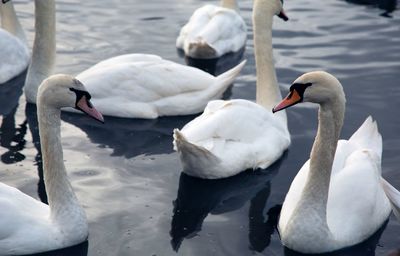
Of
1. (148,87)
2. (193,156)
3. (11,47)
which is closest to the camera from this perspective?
(193,156)

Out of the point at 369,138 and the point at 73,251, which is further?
the point at 369,138

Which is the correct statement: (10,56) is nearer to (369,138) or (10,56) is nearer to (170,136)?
(170,136)

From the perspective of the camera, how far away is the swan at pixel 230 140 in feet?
27.2

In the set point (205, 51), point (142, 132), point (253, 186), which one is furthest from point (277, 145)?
point (205, 51)

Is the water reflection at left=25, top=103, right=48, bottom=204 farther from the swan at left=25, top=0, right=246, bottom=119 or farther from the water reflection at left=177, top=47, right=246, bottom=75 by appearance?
the water reflection at left=177, top=47, right=246, bottom=75

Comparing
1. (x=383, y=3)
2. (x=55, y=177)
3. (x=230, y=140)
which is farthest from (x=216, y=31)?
(x=55, y=177)

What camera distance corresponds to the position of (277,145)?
29.6ft

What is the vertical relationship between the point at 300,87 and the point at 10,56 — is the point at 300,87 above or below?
above

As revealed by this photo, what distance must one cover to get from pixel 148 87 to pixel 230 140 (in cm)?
202

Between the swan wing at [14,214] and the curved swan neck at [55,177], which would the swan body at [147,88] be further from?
the swan wing at [14,214]

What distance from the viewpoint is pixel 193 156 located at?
821 cm

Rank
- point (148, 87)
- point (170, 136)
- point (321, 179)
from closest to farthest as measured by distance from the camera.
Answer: point (321, 179) → point (170, 136) → point (148, 87)

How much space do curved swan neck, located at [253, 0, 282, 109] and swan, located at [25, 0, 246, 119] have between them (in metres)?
0.78

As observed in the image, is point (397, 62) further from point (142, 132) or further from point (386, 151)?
point (142, 132)
